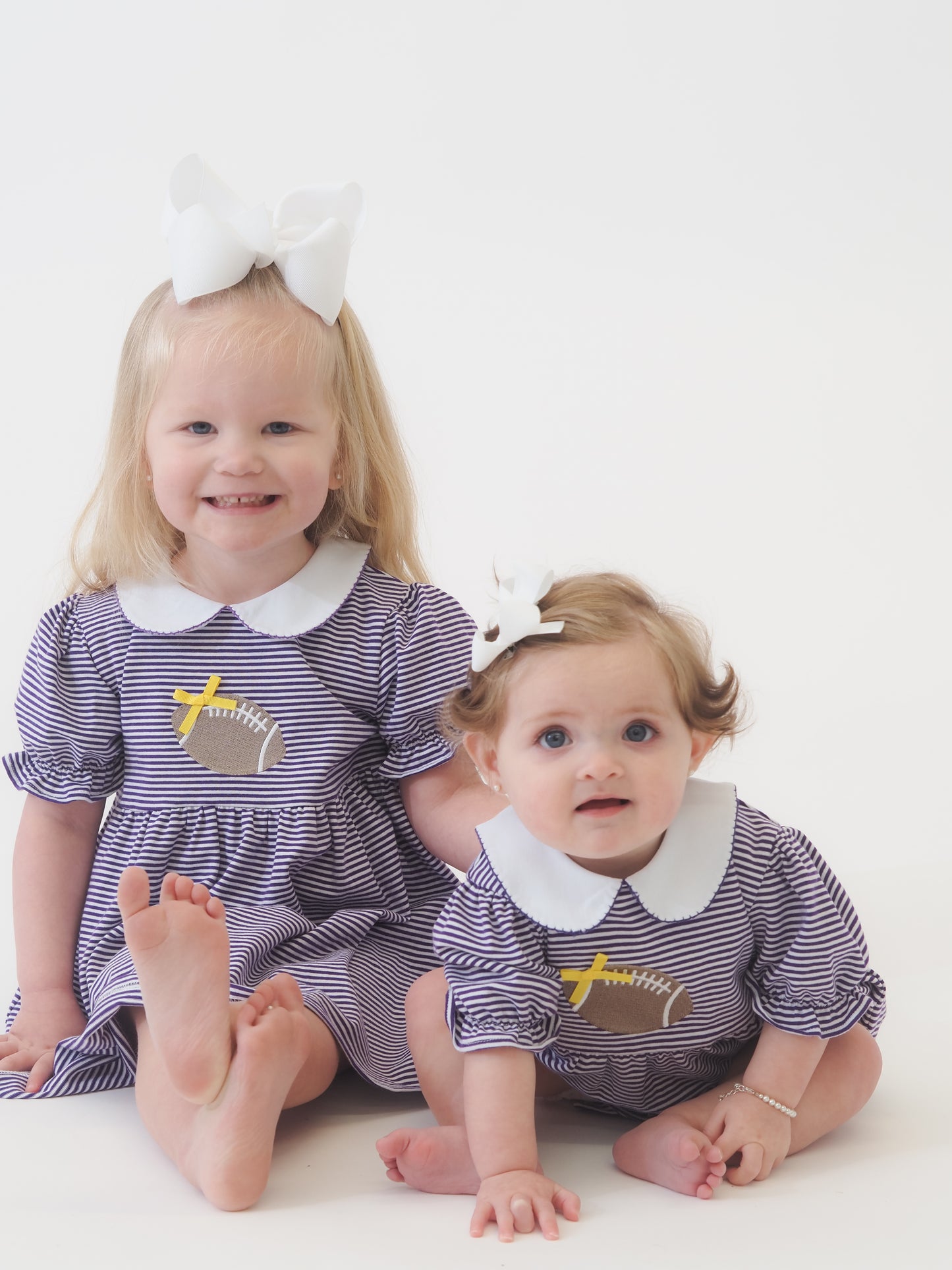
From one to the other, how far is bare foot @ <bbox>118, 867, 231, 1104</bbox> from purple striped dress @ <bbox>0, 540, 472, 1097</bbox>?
28 centimetres

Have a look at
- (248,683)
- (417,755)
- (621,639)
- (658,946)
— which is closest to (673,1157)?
(658,946)

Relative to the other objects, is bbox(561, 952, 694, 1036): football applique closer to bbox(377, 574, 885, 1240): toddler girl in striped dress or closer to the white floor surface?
bbox(377, 574, 885, 1240): toddler girl in striped dress

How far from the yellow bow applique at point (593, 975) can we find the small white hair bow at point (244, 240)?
77cm

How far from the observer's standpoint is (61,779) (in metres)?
1.82

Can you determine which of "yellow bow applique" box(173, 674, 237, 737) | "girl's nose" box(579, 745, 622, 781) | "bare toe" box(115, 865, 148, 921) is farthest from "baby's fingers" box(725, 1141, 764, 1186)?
"yellow bow applique" box(173, 674, 237, 737)

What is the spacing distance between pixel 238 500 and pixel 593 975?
0.64 metres

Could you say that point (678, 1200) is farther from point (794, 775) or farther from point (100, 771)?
point (794, 775)

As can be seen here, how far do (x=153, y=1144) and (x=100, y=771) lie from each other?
1.50 feet

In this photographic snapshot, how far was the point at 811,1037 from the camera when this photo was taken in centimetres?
144

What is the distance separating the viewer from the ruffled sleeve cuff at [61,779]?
5.95ft

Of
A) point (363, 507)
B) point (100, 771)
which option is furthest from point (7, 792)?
point (363, 507)

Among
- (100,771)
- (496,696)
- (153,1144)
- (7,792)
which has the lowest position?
(7,792)

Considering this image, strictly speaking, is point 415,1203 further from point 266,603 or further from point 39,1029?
point 266,603

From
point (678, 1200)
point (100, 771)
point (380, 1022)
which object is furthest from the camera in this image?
point (100, 771)
